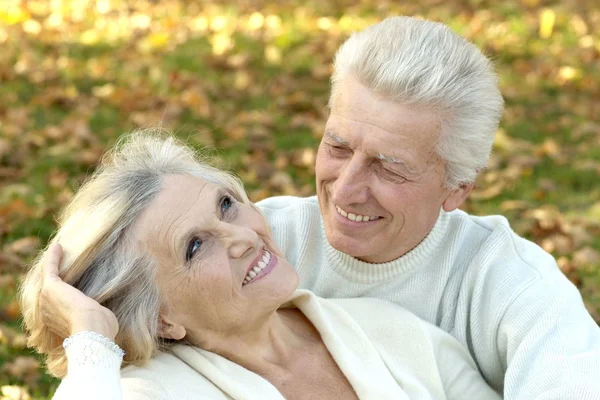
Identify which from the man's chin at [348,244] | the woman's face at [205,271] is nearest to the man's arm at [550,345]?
the man's chin at [348,244]

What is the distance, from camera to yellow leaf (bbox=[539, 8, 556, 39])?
969 centimetres

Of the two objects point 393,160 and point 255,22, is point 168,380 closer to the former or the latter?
point 393,160

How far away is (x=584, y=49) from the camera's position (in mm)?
9375

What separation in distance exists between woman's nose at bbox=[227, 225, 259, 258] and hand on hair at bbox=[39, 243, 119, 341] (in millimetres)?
430

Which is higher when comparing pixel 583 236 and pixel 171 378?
pixel 171 378

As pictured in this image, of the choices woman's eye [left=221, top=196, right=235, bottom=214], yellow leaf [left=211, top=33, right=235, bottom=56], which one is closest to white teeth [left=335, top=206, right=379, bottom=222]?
woman's eye [left=221, top=196, right=235, bottom=214]

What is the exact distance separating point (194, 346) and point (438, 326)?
0.97 m

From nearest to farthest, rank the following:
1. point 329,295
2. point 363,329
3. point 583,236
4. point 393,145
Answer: point 393,145 → point 363,329 → point 329,295 → point 583,236

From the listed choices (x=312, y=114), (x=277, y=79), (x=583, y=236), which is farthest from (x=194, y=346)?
(x=277, y=79)

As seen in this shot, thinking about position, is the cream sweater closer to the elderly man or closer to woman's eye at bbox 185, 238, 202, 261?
the elderly man

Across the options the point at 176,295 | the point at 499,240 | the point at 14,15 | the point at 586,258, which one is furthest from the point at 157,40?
the point at 176,295

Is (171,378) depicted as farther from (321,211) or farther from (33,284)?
(321,211)

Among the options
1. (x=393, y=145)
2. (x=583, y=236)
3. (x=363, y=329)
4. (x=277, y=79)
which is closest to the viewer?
(x=393, y=145)

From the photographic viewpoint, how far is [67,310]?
303 cm
